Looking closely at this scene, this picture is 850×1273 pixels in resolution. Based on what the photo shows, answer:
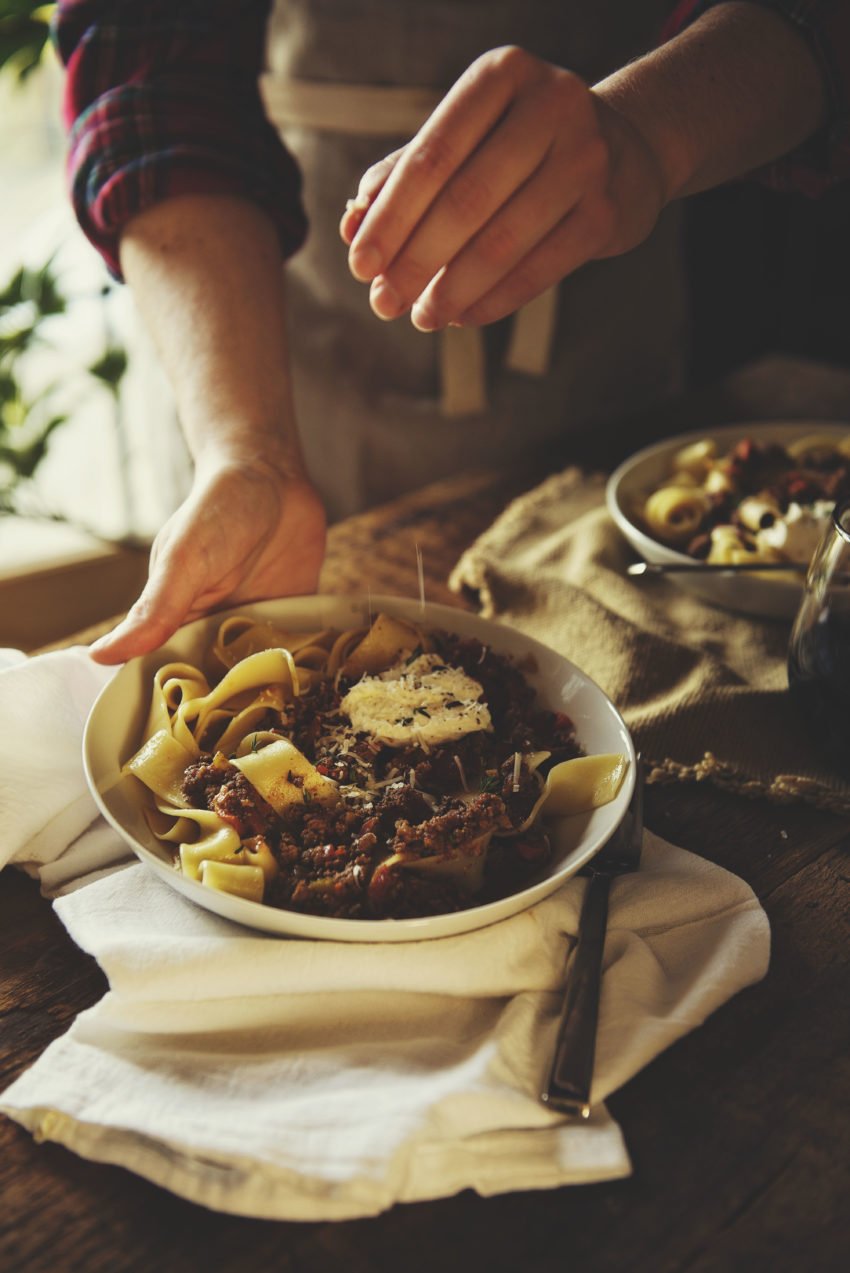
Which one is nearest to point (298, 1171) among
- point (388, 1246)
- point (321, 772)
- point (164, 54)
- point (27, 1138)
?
point (388, 1246)

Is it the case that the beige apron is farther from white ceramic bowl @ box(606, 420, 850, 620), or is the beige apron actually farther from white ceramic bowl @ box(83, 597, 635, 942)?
white ceramic bowl @ box(83, 597, 635, 942)

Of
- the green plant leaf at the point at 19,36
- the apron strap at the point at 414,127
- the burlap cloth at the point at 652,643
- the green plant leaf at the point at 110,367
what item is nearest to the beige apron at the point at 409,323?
the apron strap at the point at 414,127

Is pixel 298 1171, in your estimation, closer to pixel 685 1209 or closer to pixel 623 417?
pixel 685 1209

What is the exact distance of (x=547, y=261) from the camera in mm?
1456

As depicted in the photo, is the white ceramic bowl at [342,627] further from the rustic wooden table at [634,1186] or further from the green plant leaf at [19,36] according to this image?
the green plant leaf at [19,36]

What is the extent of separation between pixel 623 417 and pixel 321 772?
5.89ft

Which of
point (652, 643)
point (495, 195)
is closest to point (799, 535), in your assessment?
point (652, 643)

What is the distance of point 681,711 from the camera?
1.71 meters

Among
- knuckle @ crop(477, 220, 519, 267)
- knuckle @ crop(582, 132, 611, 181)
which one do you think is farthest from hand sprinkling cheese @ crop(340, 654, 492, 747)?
knuckle @ crop(582, 132, 611, 181)

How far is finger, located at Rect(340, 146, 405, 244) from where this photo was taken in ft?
4.37

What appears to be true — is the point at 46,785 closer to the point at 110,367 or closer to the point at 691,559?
the point at 691,559

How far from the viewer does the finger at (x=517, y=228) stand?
1.35 meters

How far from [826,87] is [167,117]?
3.80 ft

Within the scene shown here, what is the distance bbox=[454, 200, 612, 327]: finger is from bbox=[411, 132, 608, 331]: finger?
0.07 feet
